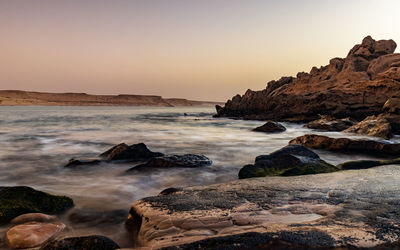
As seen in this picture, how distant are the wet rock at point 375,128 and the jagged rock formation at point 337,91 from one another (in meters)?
5.61

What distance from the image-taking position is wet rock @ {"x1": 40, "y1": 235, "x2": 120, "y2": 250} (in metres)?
2.29

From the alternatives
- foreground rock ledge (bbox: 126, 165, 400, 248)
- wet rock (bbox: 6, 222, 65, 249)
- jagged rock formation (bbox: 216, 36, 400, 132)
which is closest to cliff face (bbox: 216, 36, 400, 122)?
jagged rock formation (bbox: 216, 36, 400, 132)

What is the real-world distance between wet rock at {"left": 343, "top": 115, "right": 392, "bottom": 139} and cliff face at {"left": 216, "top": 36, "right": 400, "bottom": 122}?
3268 millimetres

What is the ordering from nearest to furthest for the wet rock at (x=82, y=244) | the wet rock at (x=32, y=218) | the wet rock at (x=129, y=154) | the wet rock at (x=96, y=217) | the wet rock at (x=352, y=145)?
the wet rock at (x=82, y=244)
the wet rock at (x=32, y=218)
the wet rock at (x=96, y=217)
the wet rock at (x=129, y=154)
the wet rock at (x=352, y=145)

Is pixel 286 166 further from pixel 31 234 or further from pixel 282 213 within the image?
pixel 31 234

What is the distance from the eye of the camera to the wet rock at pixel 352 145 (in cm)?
787

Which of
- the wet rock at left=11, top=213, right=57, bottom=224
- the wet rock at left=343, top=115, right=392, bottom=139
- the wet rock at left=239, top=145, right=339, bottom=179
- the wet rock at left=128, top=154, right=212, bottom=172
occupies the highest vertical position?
the wet rock at left=343, top=115, right=392, bottom=139

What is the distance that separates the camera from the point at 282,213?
8.47 feet

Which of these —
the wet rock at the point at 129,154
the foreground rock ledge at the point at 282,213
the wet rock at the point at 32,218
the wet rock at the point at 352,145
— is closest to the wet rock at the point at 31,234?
the wet rock at the point at 32,218

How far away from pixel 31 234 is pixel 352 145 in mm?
8589

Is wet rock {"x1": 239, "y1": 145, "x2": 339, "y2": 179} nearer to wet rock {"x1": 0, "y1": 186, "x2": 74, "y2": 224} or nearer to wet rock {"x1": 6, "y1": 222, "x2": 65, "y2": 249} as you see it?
wet rock {"x1": 0, "y1": 186, "x2": 74, "y2": 224}

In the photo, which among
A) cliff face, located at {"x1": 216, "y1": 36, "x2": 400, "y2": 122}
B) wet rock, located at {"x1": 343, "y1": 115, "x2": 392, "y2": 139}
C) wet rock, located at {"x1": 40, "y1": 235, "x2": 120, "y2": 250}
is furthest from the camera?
cliff face, located at {"x1": 216, "y1": 36, "x2": 400, "y2": 122}

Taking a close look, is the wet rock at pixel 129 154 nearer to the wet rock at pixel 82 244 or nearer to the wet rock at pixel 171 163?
the wet rock at pixel 171 163

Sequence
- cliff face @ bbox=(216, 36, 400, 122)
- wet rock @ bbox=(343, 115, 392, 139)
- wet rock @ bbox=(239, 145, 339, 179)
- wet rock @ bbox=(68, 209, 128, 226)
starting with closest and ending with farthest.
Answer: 1. wet rock @ bbox=(68, 209, 128, 226)
2. wet rock @ bbox=(239, 145, 339, 179)
3. wet rock @ bbox=(343, 115, 392, 139)
4. cliff face @ bbox=(216, 36, 400, 122)
